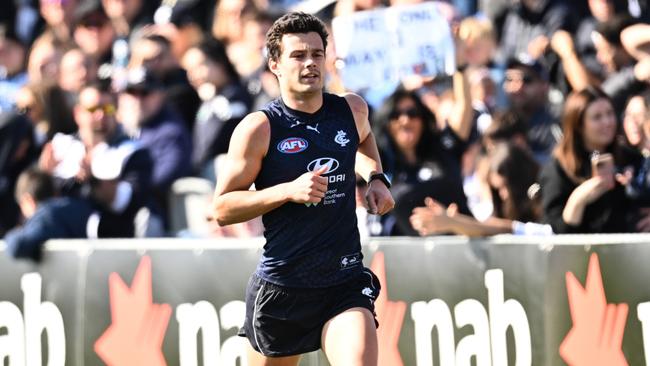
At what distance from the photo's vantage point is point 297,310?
6535 mm

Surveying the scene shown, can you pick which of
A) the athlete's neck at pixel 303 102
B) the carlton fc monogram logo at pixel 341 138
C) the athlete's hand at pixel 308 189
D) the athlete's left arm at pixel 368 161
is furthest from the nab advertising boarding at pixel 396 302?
the athlete's hand at pixel 308 189

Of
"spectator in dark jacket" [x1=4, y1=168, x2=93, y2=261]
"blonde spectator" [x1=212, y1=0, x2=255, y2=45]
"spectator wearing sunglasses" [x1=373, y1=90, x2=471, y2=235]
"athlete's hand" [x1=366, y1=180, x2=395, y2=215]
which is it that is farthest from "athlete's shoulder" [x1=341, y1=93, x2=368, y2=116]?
"blonde spectator" [x1=212, y1=0, x2=255, y2=45]

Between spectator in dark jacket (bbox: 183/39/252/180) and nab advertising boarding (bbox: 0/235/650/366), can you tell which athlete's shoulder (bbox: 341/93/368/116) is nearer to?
nab advertising boarding (bbox: 0/235/650/366)

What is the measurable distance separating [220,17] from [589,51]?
11.4 feet

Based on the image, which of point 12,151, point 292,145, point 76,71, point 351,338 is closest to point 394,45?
point 292,145

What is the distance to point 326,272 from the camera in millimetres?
6508

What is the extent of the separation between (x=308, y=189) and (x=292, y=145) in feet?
1.80

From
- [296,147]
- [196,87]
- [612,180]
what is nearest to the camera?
[296,147]

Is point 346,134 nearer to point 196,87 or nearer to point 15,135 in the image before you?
point 196,87

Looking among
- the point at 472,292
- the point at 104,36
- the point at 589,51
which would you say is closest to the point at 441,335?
the point at 472,292

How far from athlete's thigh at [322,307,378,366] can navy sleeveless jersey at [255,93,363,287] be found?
0.21 m

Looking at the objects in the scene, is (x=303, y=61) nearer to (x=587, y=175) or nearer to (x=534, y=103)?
(x=587, y=175)

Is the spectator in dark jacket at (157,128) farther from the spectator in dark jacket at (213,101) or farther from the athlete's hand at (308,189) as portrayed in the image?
the athlete's hand at (308,189)

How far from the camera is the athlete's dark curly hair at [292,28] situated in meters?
6.43
